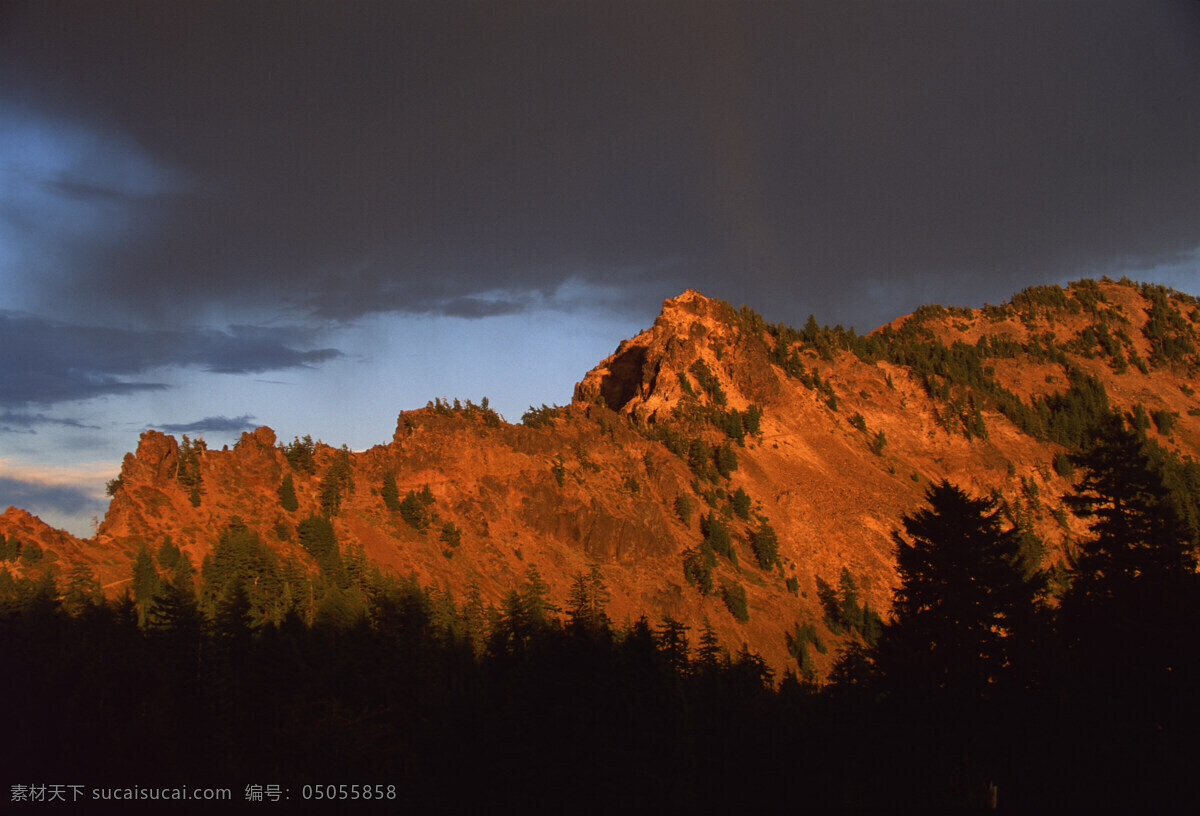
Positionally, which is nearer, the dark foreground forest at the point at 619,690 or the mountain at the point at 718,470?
the dark foreground forest at the point at 619,690

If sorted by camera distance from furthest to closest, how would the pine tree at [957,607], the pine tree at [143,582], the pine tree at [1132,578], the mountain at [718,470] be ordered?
1. the mountain at [718,470]
2. the pine tree at [143,582]
3. the pine tree at [957,607]
4. the pine tree at [1132,578]

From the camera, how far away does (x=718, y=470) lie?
84.8m

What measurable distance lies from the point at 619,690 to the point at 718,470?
5231 centimetres

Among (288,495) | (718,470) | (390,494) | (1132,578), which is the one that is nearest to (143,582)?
(288,495)

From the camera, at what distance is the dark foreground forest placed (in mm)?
22438

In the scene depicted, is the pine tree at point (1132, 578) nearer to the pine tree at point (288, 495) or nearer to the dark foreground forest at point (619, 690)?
the dark foreground forest at point (619, 690)

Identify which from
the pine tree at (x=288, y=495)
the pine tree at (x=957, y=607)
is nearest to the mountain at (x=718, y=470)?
the pine tree at (x=288, y=495)

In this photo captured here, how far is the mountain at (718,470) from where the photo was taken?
2154 inches

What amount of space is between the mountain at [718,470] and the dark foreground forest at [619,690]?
814 centimetres

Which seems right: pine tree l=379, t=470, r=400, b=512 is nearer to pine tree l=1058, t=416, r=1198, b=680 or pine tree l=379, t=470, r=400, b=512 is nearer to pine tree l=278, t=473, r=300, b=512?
pine tree l=278, t=473, r=300, b=512

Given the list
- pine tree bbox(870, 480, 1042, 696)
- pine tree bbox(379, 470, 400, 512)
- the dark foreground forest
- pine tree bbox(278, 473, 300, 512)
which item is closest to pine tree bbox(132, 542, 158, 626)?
the dark foreground forest

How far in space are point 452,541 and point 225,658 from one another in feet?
86.1

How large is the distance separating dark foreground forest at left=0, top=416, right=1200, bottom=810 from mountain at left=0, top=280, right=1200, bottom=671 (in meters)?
8.14

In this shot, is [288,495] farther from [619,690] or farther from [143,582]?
[619,690]
